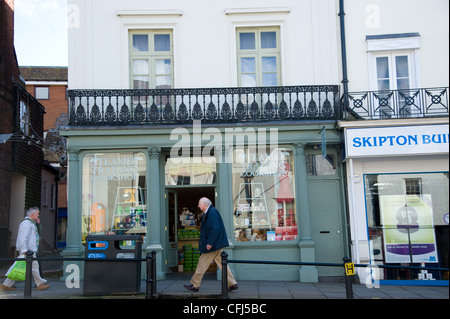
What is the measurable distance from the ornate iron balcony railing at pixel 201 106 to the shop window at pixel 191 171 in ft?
4.07

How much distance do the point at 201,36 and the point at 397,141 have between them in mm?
5651

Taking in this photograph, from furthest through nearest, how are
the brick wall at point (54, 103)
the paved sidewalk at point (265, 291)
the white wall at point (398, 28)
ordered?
the brick wall at point (54, 103)
the white wall at point (398, 28)
the paved sidewalk at point (265, 291)

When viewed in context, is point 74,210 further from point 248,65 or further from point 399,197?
point 399,197

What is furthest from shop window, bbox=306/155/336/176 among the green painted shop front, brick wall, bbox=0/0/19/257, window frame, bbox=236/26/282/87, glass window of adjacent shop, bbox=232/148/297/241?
brick wall, bbox=0/0/19/257

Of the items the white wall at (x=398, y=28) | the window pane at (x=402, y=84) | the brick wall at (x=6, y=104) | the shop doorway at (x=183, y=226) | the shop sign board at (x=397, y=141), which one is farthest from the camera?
the brick wall at (x=6, y=104)

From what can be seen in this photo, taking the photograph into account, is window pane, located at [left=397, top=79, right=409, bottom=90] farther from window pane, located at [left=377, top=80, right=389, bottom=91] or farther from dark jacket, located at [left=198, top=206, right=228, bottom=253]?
dark jacket, located at [left=198, top=206, right=228, bottom=253]

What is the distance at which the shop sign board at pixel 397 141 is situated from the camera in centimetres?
1247

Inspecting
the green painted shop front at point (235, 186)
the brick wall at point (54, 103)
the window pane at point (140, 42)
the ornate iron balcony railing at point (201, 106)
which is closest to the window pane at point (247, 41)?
the ornate iron balcony railing at point (201, 106)

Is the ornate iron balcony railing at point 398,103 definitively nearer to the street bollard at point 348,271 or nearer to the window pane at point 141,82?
the window pane at point 141,82

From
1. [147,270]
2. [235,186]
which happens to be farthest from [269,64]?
[147,270]

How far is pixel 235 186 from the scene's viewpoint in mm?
13477

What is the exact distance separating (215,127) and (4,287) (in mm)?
5996

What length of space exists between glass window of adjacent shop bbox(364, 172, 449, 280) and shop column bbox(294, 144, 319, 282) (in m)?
1.51

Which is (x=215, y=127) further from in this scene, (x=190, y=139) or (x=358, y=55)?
(x=358, y=55)
